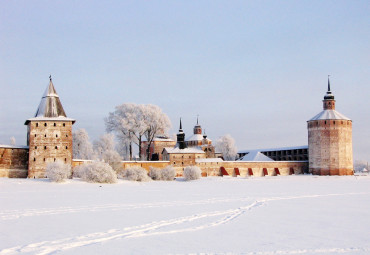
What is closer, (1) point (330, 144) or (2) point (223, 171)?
(2) point (223, 171)

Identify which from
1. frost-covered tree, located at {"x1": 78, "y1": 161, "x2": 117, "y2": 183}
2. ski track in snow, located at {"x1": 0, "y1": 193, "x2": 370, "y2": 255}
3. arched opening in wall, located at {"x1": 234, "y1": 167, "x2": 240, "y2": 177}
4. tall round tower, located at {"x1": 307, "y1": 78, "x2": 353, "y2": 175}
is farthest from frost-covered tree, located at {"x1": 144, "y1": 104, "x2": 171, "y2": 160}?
ski track in snow, located at {"x1": 0, "y1": 193, "x2": 370, "y2": 255}

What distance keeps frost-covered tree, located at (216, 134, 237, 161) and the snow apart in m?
21.9

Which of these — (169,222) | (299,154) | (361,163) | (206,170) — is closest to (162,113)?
(206,170)

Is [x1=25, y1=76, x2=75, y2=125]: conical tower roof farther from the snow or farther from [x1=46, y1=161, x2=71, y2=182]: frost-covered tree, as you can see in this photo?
the snow

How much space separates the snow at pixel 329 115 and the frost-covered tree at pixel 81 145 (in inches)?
990

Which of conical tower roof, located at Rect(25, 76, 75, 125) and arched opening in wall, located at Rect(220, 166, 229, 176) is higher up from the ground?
conical tower roof, located at Rect(25, 76, 75, 125)

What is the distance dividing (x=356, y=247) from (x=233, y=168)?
34.6m

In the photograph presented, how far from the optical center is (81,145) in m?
48.9

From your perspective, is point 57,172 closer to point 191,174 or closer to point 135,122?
point 191,174

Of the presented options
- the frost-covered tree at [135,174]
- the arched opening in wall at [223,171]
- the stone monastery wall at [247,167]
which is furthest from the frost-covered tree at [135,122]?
the frost-covered tree at [135,174]

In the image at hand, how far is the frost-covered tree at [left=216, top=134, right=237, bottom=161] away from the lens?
2549 inches

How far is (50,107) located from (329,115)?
28.2 metres

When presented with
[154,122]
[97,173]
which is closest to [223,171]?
[154,122]

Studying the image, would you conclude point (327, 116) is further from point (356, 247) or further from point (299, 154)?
point (356, 247)
